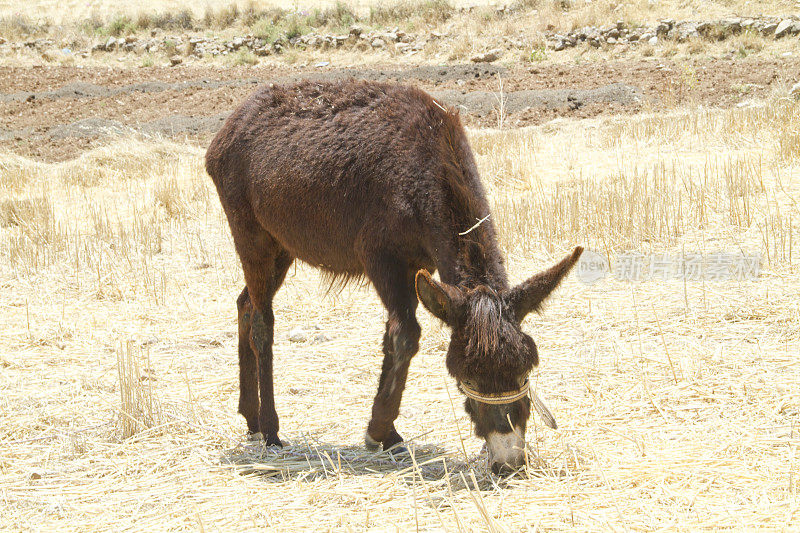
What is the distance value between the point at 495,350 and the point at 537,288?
38cm

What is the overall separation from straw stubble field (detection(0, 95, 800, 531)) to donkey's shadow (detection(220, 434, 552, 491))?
20mm

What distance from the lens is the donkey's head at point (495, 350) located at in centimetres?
371

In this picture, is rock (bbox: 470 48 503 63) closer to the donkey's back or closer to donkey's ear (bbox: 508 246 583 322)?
the donkey's back

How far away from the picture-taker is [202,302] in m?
7.68

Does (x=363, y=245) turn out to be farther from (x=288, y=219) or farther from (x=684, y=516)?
(x=684, y=516)

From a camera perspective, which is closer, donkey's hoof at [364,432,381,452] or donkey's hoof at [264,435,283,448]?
donkey's hoof at [364,432,381,452]

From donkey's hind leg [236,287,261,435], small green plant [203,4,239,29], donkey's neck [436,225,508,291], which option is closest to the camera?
donkey's neck [436,225,508,291]

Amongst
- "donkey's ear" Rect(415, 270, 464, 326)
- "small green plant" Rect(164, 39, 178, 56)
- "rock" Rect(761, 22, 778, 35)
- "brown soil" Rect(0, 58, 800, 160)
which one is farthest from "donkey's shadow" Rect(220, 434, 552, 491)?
"small green plant" Rect(164, 39, 178, 56)

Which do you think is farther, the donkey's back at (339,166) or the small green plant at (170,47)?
the small green plant at (170,47)

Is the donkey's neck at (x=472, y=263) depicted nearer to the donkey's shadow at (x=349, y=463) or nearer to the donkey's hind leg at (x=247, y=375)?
the donkey's shadow at (x=349, y=463)

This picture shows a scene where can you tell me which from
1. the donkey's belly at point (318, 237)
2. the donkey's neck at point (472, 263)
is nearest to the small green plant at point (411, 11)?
the donkey's belly at point (318, 237)

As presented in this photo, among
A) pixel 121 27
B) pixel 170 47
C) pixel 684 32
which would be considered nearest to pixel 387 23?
pixel 170 47

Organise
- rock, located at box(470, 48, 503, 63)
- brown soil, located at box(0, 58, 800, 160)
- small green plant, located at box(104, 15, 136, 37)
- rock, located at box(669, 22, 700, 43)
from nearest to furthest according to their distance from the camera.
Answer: brown soil, located at box(0, 58, 800, 160) → rock, located at box(669, 22, 700, 43) → rock, located at box(470, 48, 503, 63) → small green plant, located at box(104, 15, 136, 37)

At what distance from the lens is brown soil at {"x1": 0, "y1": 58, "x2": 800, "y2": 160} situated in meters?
16.5
